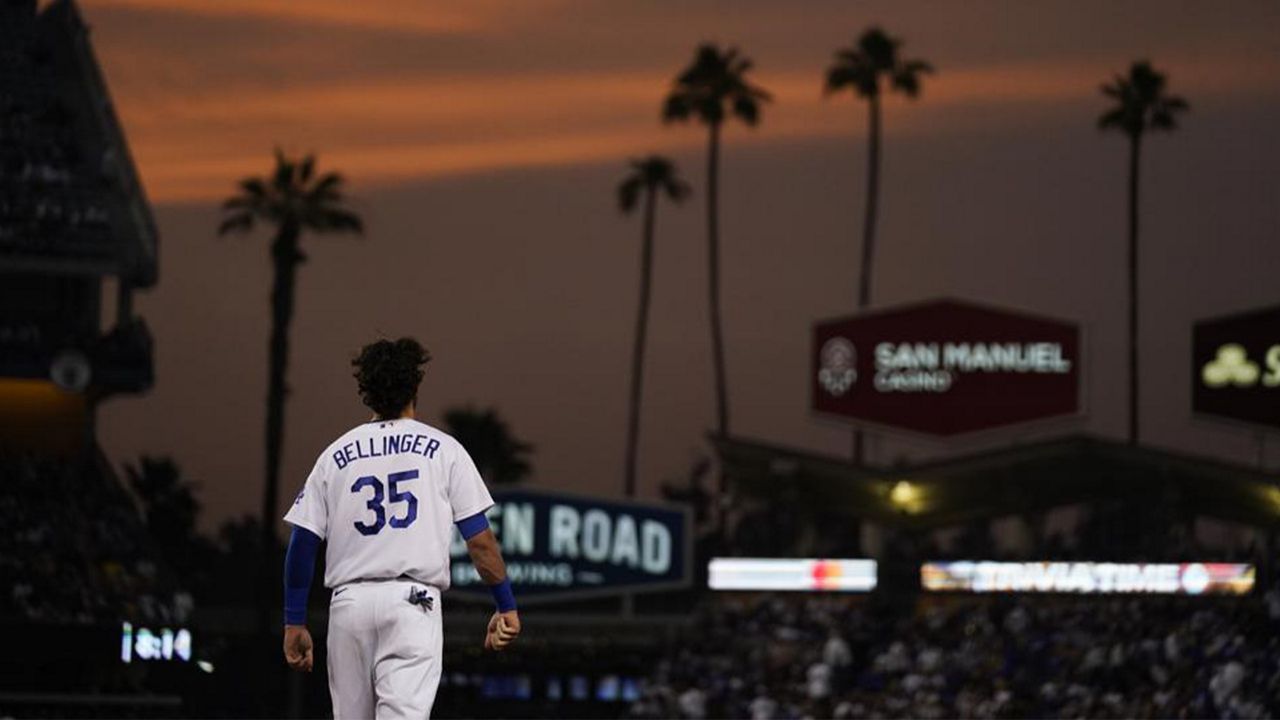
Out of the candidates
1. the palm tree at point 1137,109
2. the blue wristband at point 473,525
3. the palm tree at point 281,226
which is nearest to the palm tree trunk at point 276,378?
the palm tree at point 281,226

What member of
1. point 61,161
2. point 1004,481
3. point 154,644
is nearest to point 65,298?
→ point 61,161

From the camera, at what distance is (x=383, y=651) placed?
8.79m

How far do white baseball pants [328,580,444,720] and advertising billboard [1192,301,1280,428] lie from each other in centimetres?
4791

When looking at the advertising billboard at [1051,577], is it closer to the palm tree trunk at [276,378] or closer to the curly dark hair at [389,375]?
the palm tree trunk at [276,378]

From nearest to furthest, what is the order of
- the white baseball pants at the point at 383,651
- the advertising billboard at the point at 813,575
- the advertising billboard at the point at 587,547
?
the white baseball pants at the point at 383,651
the advertising billboard at the point at 813,575
the advertising billboard at the point at 587,547

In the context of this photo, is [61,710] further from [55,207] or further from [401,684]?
[401,684]

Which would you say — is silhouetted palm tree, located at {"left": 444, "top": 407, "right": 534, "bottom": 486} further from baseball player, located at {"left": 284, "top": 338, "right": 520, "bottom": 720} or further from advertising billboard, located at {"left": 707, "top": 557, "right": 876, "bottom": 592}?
baseball player, located at {"left": 284, "top": 338, "right": 520, "bottom": 720}

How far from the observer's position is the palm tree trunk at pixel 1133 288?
7350cm

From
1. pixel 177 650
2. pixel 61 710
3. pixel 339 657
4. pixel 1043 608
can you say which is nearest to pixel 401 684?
pixel 339 657

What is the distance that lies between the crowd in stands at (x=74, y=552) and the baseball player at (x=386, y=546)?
33181 mm

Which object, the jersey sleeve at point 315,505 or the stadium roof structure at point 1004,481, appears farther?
the stadium roof structure at point 1004,481

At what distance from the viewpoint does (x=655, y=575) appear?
199 ft

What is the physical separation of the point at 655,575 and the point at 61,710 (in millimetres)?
23925

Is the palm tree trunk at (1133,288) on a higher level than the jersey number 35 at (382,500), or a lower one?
higher
